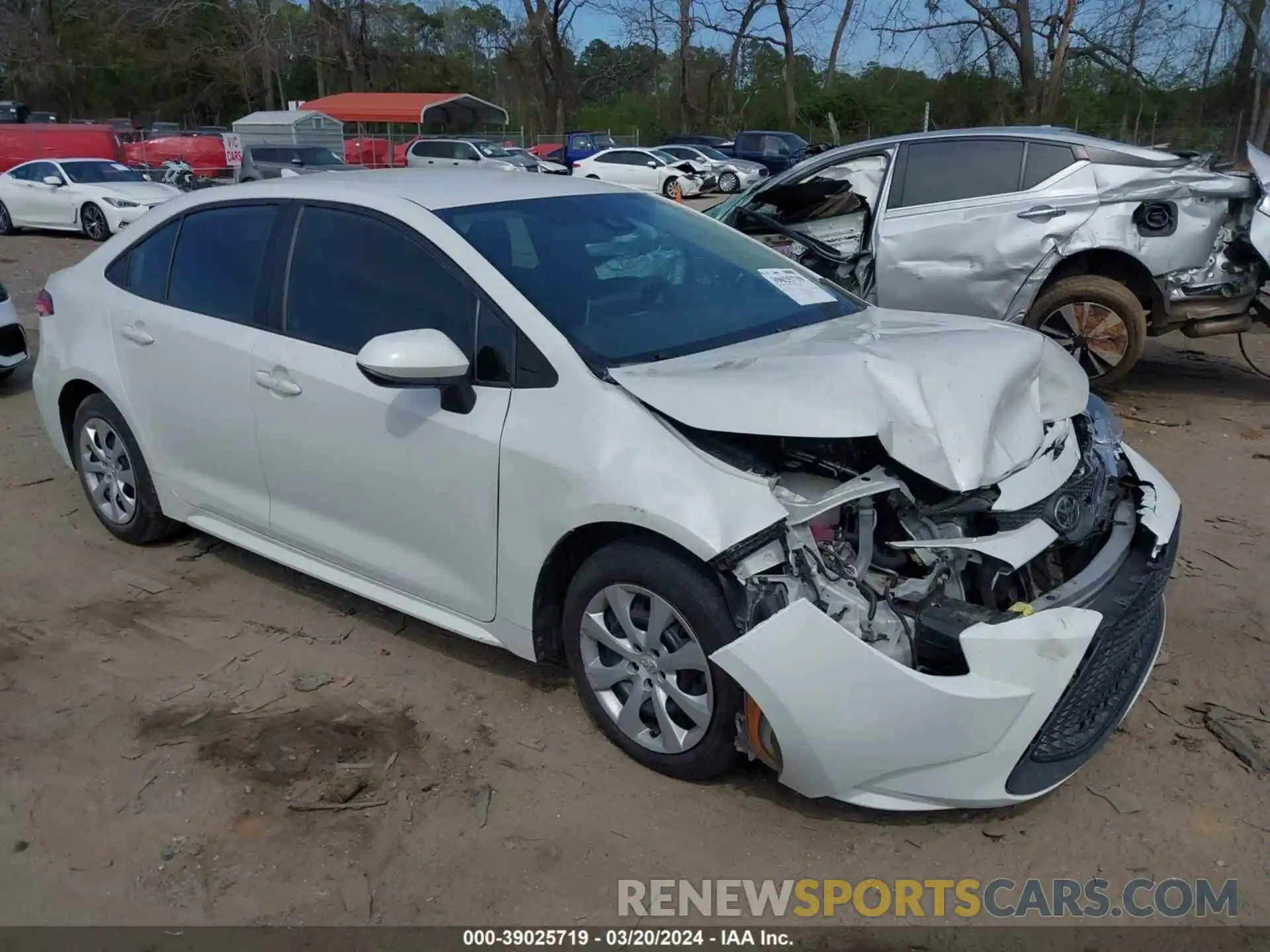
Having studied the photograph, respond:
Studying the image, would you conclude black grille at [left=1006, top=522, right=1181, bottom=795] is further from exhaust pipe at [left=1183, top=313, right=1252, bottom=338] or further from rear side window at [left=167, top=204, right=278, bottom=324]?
exhaust pipe at [left=1183, top=313, right=1252, bottom=338]

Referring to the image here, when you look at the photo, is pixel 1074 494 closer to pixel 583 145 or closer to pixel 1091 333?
pixel 1091 333

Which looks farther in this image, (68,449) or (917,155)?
(917,155)

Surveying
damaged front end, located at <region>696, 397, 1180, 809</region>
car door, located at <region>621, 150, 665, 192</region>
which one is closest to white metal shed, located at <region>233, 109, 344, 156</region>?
car door, located at <region>621, 150, 665, 192</region>

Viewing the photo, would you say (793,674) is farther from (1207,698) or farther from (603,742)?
(1207,698)

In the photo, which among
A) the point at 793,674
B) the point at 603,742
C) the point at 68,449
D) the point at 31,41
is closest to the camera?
the point at 793,674

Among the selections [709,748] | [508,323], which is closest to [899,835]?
[709,748]

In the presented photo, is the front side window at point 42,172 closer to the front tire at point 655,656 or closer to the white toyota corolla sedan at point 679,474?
the white toyota corolla sedan at point 679,474

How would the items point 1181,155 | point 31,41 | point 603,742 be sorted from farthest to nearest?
point 31,41 → point 1181,155 → point 603,742

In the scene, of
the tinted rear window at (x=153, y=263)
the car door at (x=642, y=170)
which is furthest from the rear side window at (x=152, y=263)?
the car door at (x=642, y=170)

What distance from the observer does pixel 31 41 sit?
57.5 m

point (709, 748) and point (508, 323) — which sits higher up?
point (508, 323)

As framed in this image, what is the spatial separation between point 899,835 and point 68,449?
4.19 meters

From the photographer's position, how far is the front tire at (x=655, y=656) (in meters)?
2.83

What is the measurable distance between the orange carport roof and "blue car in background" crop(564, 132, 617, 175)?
18.7ft
